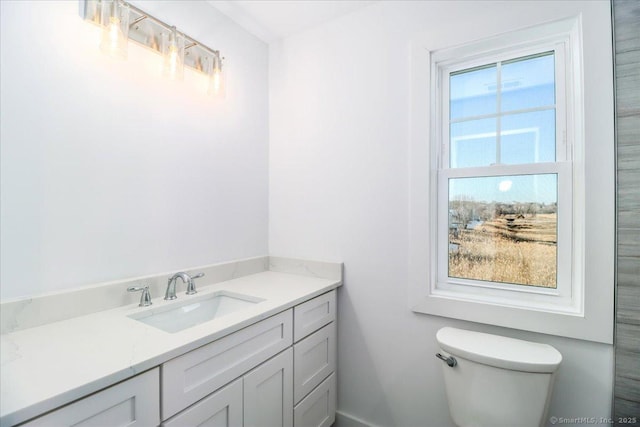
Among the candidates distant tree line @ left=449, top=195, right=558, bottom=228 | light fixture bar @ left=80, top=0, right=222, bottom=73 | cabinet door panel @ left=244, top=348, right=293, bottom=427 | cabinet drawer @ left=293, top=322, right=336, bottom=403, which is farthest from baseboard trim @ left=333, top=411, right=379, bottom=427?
light fixture bar @ left=80, top=0, right=222, bottom=73

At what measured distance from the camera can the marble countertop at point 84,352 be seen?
0.65 m

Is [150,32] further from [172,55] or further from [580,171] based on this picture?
[580,171]

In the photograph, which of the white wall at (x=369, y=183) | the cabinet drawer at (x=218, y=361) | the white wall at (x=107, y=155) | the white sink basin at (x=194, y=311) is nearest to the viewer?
the cabinet drawer at (x=218, y=361)

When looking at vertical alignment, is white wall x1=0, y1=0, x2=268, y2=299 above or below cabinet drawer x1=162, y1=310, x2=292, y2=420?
above

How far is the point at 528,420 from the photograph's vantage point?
3.57 feet

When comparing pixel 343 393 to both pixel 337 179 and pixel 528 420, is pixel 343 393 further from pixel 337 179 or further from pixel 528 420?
pixel 337 179

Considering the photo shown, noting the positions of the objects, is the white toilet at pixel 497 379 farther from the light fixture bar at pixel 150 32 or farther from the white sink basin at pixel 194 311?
the light fixture bar at pixel 150 32

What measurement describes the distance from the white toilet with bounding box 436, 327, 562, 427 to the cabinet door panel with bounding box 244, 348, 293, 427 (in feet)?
2.30

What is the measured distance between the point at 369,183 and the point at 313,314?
79 cm

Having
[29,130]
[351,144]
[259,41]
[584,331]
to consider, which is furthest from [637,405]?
[259,41]

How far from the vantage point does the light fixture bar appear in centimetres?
111

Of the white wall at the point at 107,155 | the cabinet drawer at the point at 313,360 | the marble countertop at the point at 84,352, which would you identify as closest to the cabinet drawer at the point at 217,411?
the marble countertop at the point at 84,352

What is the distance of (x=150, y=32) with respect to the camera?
1.30m

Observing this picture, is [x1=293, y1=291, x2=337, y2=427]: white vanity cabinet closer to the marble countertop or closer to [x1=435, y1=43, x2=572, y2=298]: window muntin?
the marble countertop
